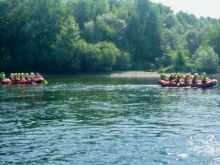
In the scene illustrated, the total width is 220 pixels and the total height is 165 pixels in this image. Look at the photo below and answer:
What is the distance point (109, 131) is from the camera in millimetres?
23906

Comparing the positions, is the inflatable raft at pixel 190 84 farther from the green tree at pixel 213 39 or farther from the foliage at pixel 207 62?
the green tree at pixel 213 39

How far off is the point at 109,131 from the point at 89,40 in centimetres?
7095

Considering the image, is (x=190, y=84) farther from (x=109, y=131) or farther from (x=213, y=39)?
(x=213, y=39)

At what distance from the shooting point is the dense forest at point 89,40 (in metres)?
83.4

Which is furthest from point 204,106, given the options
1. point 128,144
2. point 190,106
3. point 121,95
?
point 128,144

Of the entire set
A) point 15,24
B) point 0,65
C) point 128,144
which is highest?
point 15,24

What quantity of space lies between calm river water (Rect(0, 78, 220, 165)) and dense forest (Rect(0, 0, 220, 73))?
4509 cm

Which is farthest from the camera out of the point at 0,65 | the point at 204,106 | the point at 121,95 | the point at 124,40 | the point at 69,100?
the point at 124,40

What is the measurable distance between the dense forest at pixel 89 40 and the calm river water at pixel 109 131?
45088mm

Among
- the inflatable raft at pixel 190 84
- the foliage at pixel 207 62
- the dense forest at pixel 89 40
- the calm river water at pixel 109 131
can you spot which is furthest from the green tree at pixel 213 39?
the calm river water at pixel 109 131

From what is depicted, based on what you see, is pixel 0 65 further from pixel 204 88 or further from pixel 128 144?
pixel 128 144

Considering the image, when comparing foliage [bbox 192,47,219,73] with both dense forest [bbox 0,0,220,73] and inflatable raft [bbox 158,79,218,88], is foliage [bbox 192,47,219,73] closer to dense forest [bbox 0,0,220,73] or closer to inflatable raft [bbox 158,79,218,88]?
dense forest [bbox 0,0,220,73]

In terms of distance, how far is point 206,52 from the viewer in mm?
91438

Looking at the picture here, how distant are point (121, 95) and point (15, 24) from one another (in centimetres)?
4632
